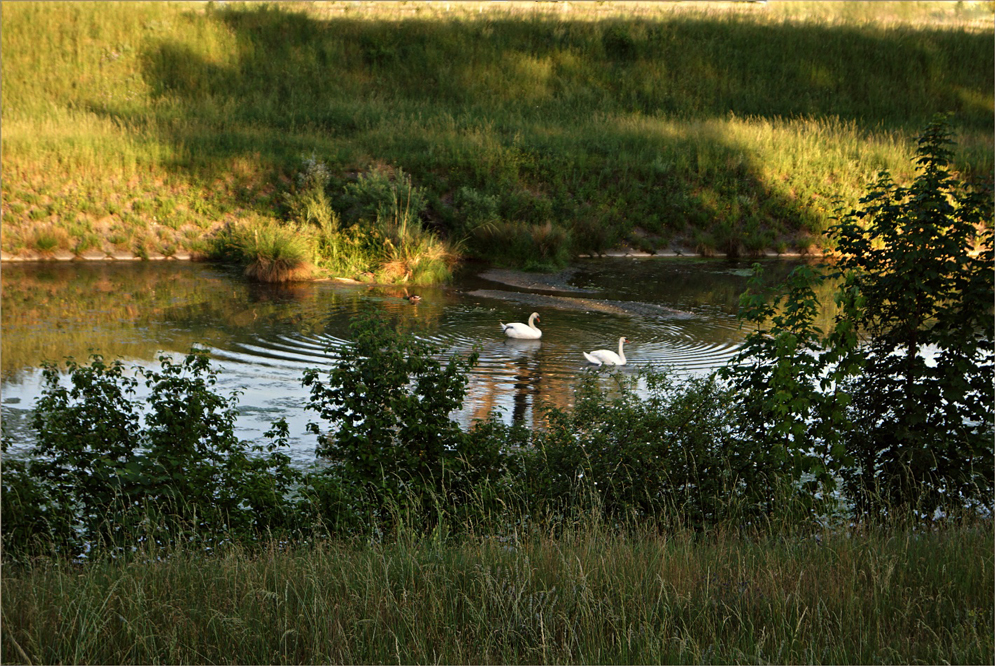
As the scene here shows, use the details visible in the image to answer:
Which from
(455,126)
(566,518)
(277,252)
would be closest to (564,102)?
(455,126)

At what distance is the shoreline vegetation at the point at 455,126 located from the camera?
1931cm

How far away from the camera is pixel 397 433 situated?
21.9ft

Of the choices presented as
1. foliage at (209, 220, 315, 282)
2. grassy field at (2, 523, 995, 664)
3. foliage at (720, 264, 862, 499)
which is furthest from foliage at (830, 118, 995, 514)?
foliage at (209, 220, 315, 282)

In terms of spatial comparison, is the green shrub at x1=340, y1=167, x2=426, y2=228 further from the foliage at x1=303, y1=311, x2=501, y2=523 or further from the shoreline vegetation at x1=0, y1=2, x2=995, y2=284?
the foliage at x1=303, y1=311, x2=501, y2=523

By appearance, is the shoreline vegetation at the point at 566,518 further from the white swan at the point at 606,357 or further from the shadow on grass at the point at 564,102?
the shadow on grass at the point at 564,102

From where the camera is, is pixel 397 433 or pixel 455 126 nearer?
pixel 397 433

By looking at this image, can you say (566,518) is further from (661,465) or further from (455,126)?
(455,126)

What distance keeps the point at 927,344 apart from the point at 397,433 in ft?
12.4

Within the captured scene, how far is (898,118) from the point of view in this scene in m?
31.1

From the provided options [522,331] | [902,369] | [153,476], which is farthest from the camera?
[522,331]

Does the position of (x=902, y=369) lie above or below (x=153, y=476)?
above

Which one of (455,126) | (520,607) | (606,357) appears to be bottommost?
(606,357)

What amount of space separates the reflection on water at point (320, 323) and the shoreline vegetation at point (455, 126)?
59.6 inches

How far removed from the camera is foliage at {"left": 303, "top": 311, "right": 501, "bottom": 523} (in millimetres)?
6293
